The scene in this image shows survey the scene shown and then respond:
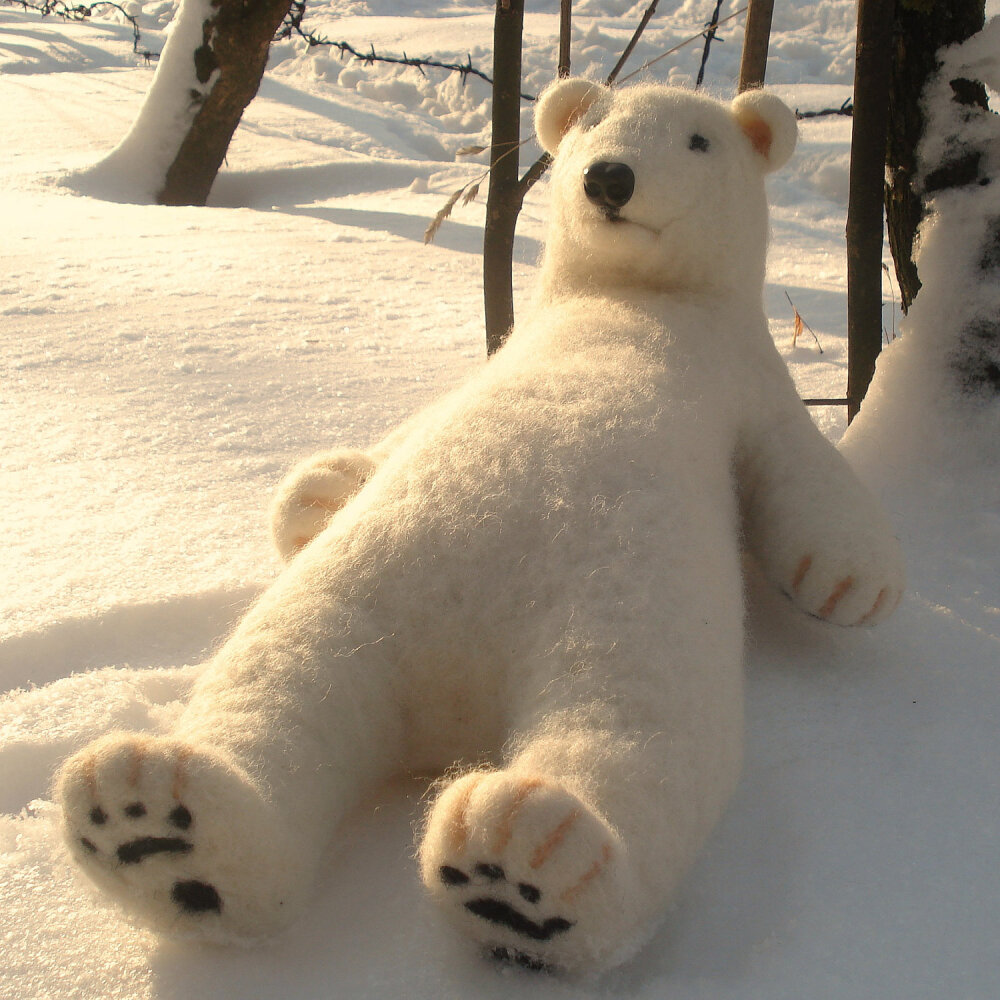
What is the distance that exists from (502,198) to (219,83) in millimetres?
2411

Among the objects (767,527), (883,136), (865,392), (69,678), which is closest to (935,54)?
(883,136)

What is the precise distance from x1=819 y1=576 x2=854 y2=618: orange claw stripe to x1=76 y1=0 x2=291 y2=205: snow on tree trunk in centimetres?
340

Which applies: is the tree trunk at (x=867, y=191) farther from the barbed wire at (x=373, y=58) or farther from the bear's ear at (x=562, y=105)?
the barbed wire at (x=373, y=58)

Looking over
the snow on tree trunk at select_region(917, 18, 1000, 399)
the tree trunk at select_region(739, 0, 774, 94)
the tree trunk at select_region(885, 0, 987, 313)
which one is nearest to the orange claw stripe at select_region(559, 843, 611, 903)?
the snow on tree trunk at select_region(917, 18, 1000, 399)

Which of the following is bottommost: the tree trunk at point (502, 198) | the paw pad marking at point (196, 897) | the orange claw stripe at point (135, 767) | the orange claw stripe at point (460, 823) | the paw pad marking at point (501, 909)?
the paw pad marking at point (196, 897)

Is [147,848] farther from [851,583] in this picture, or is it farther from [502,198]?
[502,198]

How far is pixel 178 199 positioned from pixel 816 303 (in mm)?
2557

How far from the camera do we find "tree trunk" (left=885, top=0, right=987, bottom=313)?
55.5 inches

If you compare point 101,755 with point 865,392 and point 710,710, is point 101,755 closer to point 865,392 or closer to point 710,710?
point 710,710

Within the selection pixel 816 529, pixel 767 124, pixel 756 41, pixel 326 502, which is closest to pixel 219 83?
pixel 756 41

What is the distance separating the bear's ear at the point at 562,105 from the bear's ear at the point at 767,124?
178 mm

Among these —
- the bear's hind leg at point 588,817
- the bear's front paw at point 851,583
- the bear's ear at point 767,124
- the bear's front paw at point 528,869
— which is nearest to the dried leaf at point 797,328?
the bear's ear at point 767,124

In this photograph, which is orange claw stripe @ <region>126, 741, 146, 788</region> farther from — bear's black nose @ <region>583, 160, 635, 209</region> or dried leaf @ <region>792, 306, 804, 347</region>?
dried leaf @ <region>792, 306, 804, 347</region>

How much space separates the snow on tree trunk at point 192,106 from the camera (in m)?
3.62
